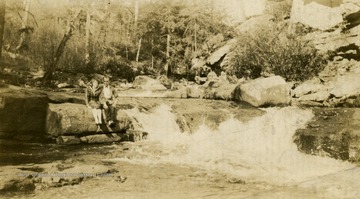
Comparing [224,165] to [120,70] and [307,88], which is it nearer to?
[307,88]

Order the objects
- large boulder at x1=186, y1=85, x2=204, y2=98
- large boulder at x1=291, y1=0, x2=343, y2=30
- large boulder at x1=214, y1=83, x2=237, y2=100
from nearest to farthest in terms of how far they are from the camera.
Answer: large boulder at x1=291, y1=0, x2=343, y2=30, large boulder at x1=214, y1=83, x2=237, y2=100, large boulder at x1=186, y1=85, x2=204, y2=98

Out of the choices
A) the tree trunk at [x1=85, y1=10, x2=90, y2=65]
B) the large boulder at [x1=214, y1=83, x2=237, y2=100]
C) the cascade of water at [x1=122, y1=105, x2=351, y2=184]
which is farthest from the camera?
the large boulder at [x1=214, y1=83, x2=237, y2=100]

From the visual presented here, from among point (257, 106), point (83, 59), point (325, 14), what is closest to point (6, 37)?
point (83, 59)

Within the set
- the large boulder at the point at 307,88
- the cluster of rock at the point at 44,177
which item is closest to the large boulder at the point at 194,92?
the large boulder at the point at 307,88

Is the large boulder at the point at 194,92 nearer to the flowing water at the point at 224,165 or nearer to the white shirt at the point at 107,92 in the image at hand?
the flowing water at the point at 224,165

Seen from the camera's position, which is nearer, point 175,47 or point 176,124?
point 176,124

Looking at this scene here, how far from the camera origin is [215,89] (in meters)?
7.04

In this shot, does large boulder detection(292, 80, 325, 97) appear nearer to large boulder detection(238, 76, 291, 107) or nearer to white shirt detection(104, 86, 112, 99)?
large boulder detection(238, 76, 291, 107)

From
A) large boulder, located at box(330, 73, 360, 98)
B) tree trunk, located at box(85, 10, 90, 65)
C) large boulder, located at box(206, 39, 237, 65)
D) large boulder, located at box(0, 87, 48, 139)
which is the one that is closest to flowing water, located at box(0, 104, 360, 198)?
large boulder, located at box(330, 73, 360, 98)

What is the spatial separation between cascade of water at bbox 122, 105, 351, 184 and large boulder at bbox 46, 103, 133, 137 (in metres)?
0.78

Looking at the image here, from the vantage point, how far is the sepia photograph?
3.06 meters

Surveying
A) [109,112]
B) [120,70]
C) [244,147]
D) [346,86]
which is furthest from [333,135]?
[120,70]

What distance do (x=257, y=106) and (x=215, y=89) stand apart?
4.03 ft

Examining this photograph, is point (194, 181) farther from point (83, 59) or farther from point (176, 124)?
point (83, 59)
